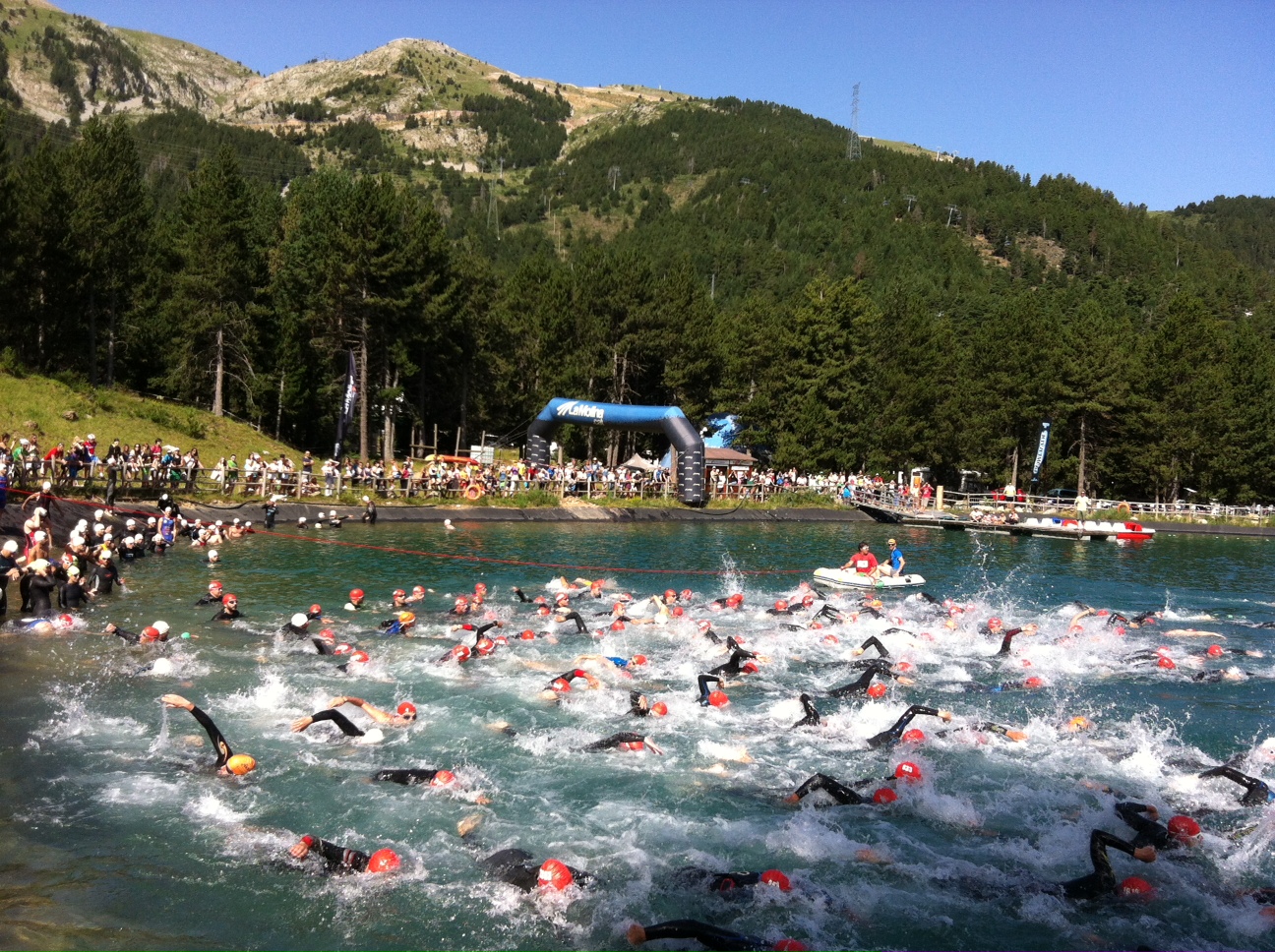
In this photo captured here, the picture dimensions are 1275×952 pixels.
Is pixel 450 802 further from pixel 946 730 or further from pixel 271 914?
pixel 946 730

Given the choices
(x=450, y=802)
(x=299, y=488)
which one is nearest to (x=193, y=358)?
(x=299, y=488)

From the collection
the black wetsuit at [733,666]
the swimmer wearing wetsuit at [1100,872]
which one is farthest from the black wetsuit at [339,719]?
the swimmer wearing wetsuit at [1100,872]

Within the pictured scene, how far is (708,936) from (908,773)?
A: 528 cm

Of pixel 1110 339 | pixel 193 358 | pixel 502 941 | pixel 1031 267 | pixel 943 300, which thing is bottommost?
pixel 502 941

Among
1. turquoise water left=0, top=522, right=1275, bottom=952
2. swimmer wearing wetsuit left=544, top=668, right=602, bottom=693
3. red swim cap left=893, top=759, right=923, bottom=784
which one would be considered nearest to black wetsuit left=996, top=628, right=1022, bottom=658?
turquoise water left=0, top=522, right=1275, bottom=952

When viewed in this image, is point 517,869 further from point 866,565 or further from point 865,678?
point 866,565

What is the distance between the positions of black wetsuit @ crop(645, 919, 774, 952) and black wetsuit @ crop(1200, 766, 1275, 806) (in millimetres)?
7981

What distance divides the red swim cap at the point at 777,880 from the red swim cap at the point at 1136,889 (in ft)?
11.9

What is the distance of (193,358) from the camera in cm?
5469

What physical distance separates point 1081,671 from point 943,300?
105553 mm

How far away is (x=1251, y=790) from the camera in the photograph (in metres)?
12.9

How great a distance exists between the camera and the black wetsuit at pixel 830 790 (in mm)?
12430

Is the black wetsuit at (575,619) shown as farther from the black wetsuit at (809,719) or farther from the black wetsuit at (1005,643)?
the black wetsuit at (1005,643)

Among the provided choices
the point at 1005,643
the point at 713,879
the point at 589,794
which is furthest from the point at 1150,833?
the point at 1005,643
